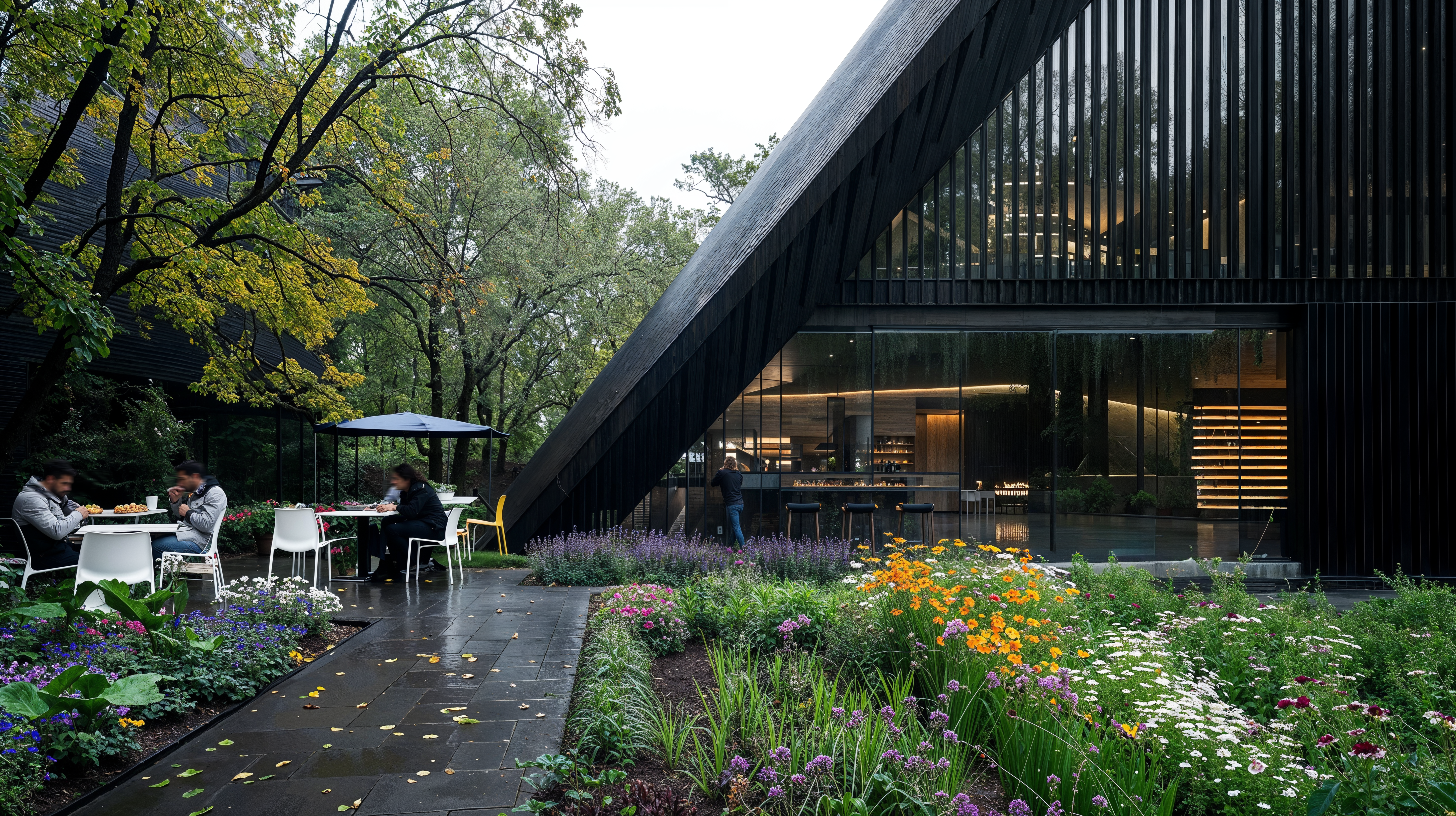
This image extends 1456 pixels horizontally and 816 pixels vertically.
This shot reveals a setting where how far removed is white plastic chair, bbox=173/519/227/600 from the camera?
20.8ft

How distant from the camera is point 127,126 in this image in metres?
7.08

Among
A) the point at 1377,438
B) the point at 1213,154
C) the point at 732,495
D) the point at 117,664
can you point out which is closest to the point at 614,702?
the point at 117,664

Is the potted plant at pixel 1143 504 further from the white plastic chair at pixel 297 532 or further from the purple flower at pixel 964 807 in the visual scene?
the white plastic chair at pixel 297 532

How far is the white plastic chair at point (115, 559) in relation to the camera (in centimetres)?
533

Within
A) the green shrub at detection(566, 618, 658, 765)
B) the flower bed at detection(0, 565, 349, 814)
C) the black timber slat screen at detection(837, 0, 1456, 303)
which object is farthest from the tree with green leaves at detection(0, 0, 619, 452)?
the black timber slat screen at detection(837, 0, 1456, 303)

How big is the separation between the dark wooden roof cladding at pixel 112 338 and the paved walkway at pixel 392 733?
6280mm

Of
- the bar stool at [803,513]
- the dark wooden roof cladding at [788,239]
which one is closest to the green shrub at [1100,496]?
the bar stool at [803,513]

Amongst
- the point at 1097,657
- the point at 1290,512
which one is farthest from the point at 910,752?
the point at 1290,512

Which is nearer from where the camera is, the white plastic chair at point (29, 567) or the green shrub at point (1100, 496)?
the white plastic chair at point (29, 567)

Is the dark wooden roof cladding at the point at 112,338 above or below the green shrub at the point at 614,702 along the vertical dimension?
above

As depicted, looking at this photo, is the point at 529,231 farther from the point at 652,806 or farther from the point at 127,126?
the point at 652,806

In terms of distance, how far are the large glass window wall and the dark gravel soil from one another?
20.5ft

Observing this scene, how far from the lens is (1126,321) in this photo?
1030 centimetres

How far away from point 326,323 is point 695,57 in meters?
52.6
